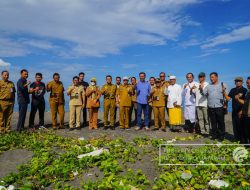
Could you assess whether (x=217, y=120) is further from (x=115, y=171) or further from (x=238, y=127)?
(x=115, y=171)

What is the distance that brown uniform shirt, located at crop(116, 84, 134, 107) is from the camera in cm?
1512

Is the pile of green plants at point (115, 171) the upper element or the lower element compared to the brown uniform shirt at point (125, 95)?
lower

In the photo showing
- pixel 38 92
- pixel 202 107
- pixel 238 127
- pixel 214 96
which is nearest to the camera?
pixel 238 127

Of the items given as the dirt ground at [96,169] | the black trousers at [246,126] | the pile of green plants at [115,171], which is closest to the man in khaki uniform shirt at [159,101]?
the dirt ground at [96,169]

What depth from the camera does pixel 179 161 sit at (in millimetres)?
9578

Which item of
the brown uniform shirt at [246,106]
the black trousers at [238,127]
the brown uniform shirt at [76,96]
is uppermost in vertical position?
the brown uniform shirt at [76,96]

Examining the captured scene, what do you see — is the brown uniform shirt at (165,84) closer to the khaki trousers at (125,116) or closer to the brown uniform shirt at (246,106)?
the khaki trousers at (125,116)

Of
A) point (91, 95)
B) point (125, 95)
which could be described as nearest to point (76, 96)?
point (91, 95)

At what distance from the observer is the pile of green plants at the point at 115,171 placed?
310 inches

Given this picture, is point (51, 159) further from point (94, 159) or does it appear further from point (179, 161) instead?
point (179, 161)

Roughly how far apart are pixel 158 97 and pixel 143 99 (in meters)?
0.80

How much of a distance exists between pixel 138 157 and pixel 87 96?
6.06m

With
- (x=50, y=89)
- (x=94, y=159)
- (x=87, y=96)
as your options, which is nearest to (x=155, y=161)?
(x=94, y=159)

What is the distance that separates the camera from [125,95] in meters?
15.1
